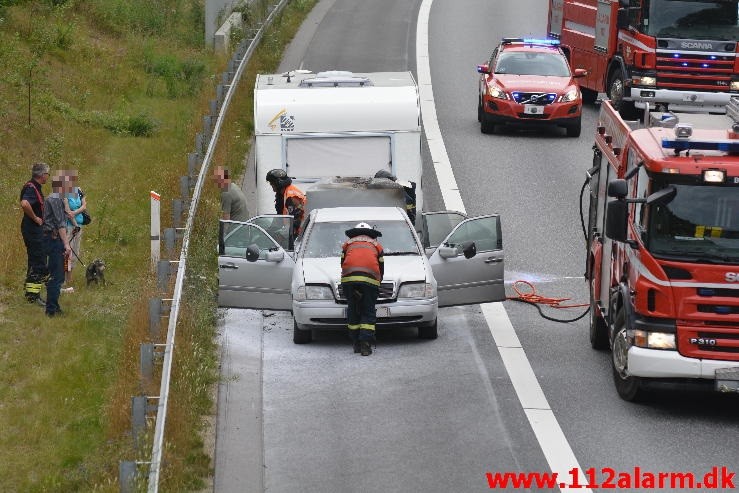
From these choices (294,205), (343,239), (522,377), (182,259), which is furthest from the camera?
(294,205)

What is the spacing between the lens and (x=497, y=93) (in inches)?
1153

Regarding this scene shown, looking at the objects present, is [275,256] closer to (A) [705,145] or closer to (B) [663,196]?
(B) [663,196]

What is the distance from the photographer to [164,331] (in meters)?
16.1

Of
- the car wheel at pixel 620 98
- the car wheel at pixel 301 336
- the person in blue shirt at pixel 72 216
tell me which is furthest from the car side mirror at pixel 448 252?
the car wheel at pixel 620 98

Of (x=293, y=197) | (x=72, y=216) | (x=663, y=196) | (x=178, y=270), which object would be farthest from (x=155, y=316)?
(x=293, y=197)

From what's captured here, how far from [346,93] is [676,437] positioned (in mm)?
9515

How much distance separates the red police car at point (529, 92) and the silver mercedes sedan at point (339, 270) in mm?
11089

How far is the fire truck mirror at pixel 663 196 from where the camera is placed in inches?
546

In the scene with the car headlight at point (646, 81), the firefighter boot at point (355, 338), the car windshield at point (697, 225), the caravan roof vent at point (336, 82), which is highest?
the car windshield at point (697, 225)

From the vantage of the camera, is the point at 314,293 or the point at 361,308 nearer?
the point at 361,308

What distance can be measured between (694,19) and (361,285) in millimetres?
14382

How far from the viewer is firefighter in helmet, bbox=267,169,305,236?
20.3 metres

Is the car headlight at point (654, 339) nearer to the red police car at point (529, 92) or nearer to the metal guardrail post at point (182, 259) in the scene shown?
the metal guardrail post at point (182, 259)

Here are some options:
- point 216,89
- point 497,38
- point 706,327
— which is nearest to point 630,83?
point 216,89
